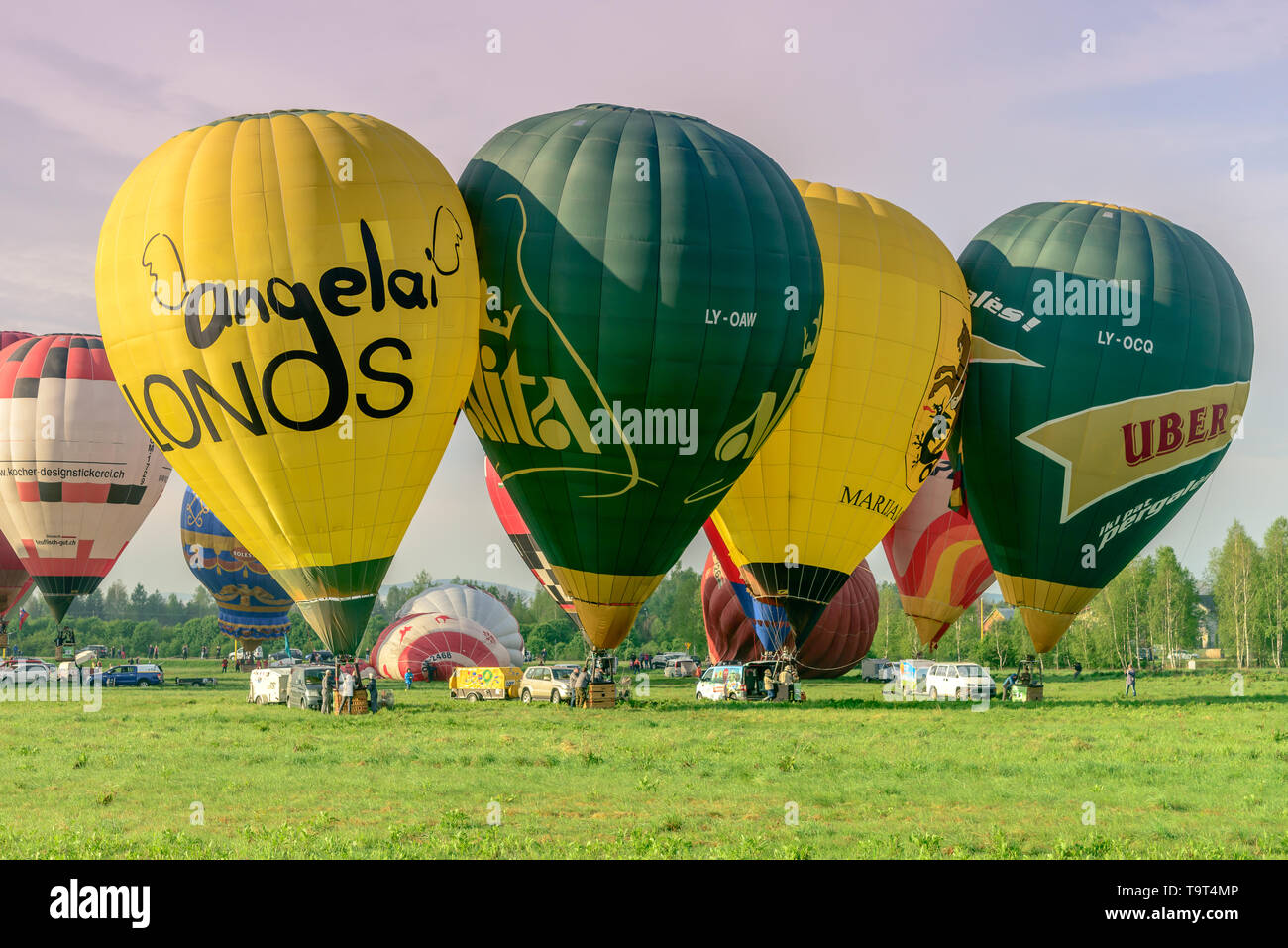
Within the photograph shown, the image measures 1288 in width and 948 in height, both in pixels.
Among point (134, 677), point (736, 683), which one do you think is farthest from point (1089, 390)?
point (134, 677)

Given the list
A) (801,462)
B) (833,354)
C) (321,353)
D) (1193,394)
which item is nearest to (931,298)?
(833,354)

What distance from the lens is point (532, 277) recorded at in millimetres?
26609

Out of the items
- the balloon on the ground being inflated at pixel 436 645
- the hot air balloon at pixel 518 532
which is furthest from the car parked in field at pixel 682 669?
the hot air balloon at pixel 518 532

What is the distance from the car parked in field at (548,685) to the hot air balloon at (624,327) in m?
5.98

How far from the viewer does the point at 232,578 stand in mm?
68062

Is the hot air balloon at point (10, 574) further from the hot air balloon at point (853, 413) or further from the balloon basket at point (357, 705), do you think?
the hot air balloon at point (853, 413)

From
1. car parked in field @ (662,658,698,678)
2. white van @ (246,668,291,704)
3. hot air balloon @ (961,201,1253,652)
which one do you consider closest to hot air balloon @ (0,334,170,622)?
white van @ (246,668,291,704)

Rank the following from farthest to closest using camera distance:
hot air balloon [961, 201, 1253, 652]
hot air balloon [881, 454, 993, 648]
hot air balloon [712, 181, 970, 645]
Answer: hot air balloon [881, 454, 993, 648] < hot air balloon [961, 201, 1253, 652] < hot air balloon [712, 181, 970, 645]

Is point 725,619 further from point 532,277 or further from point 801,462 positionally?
point 532,277

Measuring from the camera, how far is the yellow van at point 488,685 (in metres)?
38.0

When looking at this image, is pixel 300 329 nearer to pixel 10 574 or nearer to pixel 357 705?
pixel 357 705

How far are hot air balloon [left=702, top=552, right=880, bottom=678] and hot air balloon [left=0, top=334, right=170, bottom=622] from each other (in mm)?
21913

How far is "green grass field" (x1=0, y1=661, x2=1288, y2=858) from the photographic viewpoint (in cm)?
1374

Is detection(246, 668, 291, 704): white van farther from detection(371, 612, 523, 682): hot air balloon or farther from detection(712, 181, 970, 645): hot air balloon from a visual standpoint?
detection(371, 612, 523, 682): hot air balloon
